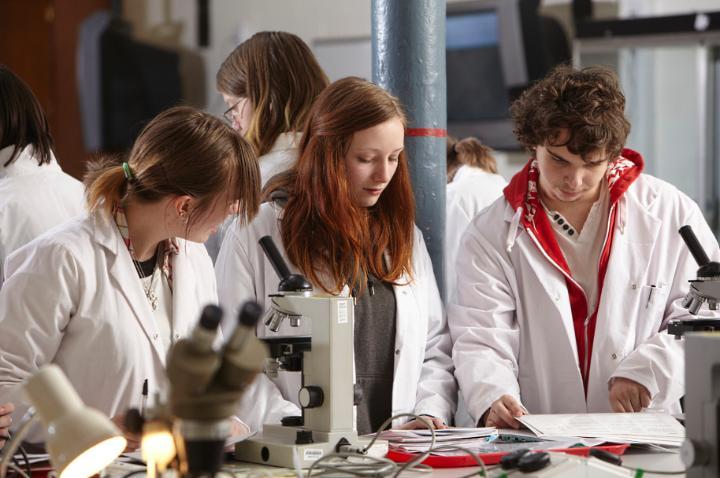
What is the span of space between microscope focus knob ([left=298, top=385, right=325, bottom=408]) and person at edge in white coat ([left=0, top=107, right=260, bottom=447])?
302mm

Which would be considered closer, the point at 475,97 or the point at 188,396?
the point at 188,396

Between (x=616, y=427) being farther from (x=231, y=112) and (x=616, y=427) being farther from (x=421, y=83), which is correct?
(x=231, y=112)

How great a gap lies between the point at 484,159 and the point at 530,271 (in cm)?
116

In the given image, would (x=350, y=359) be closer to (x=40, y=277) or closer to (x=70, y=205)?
(x=40, y=277)

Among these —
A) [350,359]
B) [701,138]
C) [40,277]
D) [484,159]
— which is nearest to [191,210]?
[40,277]

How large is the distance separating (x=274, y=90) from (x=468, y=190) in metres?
0.93

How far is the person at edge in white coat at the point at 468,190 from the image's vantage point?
3.26m

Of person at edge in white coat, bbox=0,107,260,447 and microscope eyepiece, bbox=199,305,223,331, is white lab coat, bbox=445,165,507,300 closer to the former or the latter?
person at edge in white coat, bbox=0,107,260,447

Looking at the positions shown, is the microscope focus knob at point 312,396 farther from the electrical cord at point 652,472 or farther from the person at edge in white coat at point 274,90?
the person at edge in white coat at point 274,90

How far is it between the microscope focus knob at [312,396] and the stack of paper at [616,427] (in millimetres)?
488

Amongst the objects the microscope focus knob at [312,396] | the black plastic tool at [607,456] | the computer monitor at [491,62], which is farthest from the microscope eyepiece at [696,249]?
the computer monitor at [491,62]

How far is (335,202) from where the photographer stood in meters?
2.21

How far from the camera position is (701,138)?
15.3ft

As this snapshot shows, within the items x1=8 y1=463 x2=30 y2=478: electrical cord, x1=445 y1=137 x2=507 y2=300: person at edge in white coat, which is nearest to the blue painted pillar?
x1=445 y1=137 x2=507 y2=300: person at edge in white coat
